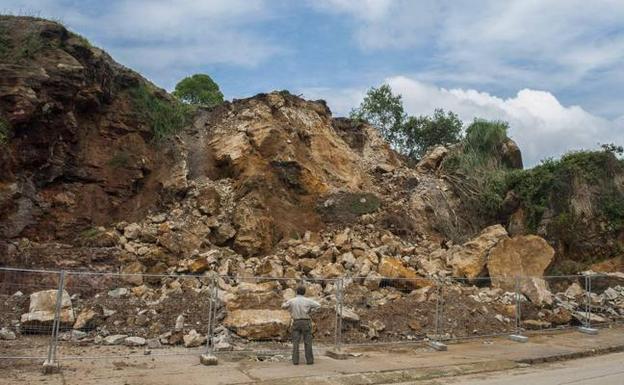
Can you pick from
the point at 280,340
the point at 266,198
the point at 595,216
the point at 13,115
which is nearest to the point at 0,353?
the point at 280,340

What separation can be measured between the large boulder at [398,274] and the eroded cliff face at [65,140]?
26.8 ft

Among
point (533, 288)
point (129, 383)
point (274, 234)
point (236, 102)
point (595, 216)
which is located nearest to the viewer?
point (129, 383)

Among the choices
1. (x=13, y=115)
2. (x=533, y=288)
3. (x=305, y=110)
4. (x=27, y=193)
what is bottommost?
(x=533, y=288)

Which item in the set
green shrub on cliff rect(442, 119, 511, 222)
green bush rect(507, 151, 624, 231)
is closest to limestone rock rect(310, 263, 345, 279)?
green shrub on cliff rect(442, 119, 511, 222)

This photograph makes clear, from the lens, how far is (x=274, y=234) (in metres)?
17.5

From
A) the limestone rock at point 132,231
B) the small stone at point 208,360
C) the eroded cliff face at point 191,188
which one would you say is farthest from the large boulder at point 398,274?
the limestone rock at point 132,231

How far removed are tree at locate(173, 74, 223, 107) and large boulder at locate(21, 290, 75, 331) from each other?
2412cm

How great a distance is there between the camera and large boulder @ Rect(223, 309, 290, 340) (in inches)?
419

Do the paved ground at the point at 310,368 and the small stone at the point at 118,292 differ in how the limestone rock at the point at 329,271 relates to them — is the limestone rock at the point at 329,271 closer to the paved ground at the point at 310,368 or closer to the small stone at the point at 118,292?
the paved ground at the point at 310,368

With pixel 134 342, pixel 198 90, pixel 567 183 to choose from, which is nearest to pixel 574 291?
pixel 567 183

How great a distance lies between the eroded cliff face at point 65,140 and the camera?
1492cm

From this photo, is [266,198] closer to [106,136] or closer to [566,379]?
[106,136]

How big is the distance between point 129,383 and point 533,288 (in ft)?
38.0

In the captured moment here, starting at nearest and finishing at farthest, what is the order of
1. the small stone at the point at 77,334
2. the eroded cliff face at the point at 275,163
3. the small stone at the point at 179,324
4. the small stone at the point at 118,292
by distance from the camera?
the small stone at the point at 77,334 → the small stone at the point at 179,324 → the small stone at the point at 118,292 → the eroded cliff face at the point at 275,163
